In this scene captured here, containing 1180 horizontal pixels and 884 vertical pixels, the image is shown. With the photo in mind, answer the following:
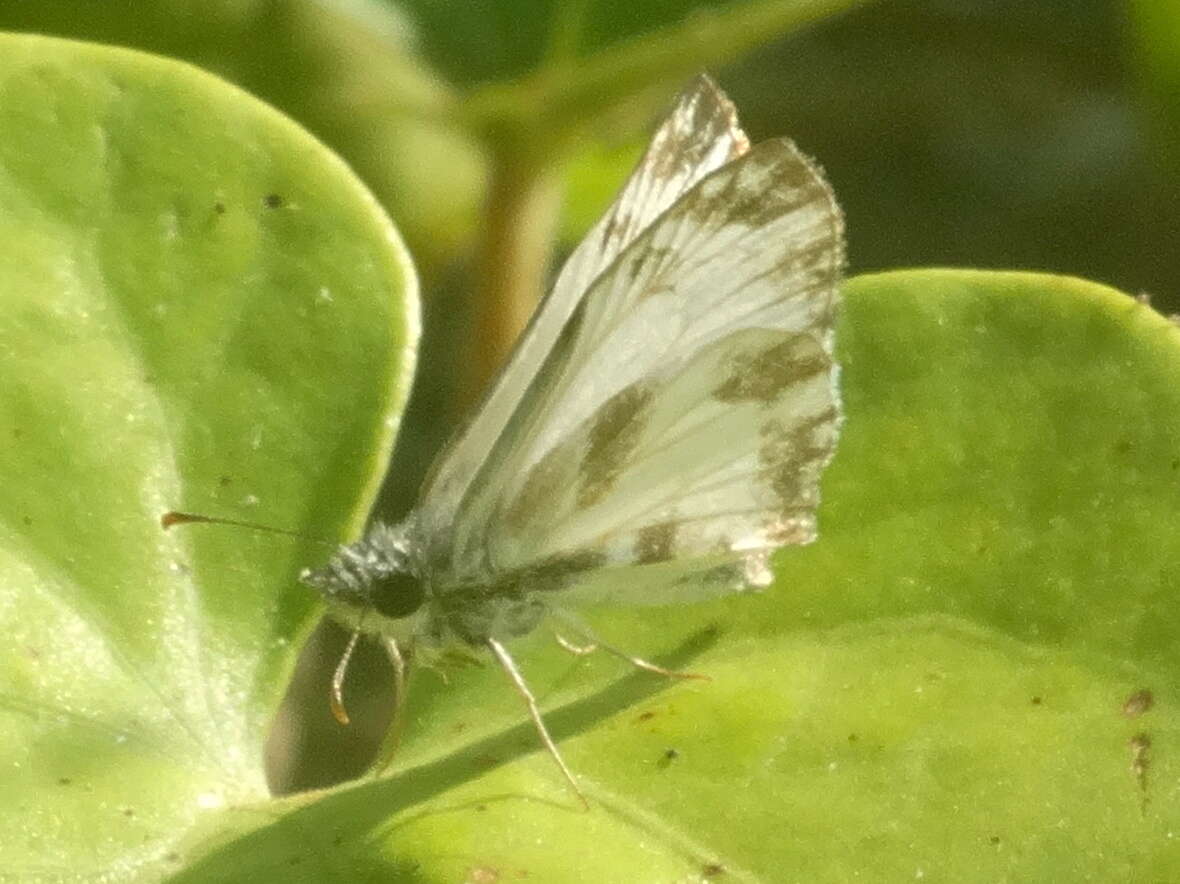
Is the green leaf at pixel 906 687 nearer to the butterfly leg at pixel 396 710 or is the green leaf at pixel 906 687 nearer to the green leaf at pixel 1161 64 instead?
the butterfly leg at pixel 396 710

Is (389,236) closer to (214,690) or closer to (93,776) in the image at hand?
(214,690)

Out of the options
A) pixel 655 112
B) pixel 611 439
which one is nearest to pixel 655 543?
pixel 611 439

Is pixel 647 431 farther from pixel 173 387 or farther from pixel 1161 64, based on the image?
pixel 1161 64

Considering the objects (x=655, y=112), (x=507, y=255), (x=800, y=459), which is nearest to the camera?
(x=800, y=459)

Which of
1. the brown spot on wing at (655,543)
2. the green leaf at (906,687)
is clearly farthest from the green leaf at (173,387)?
the brown spot on wing at (655,543)

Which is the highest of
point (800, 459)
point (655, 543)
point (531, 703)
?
point (800, 459)

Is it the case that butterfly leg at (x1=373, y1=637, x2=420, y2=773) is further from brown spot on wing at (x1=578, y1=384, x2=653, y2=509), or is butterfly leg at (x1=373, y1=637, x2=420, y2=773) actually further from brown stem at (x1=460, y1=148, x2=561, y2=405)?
brown stem at (x1=460, y1=148, x2=561, y2=405)

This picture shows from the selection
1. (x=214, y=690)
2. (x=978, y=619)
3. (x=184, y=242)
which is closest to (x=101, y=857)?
(x=214, y=690)
